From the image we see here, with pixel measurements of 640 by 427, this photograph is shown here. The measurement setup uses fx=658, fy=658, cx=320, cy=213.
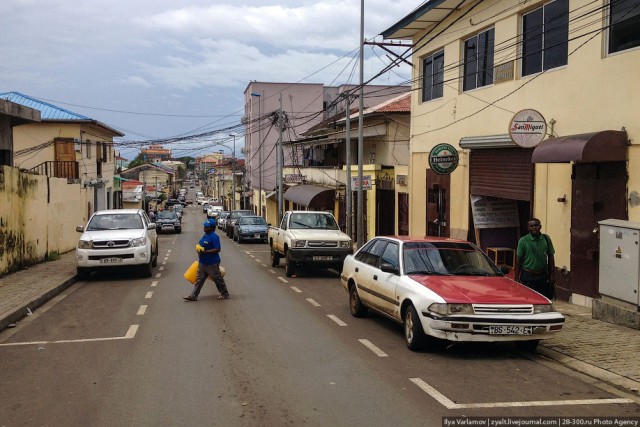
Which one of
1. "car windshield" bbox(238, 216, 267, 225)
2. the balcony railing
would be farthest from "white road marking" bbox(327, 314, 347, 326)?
the balcony railing

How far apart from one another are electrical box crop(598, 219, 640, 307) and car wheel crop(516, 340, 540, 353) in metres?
2.24

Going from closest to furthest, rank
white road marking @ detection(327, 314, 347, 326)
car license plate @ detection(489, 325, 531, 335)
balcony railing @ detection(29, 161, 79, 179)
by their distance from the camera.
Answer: car license plate @ detection(489, 325, 531, 335)
white road marking @ detection(327, 314, 347, 326)
balcony railing @ detection(29, 161, 79, 179)

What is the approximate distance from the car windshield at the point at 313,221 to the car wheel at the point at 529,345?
1123 cm

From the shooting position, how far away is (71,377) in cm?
766

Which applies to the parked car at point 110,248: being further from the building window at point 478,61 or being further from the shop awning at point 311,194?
the shop awning at point 311,194

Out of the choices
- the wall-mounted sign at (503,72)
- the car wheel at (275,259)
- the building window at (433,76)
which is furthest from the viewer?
the car wheel at (275,259)

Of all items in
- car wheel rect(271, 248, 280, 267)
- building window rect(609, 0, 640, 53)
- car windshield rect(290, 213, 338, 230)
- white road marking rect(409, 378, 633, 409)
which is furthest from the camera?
car wheel rect(271, 248, 280, 267)

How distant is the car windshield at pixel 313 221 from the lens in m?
20.1

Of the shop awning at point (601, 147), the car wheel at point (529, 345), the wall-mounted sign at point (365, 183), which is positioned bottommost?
the car wheel at point (529, 345)

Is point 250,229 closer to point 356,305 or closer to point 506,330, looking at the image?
point 356,305

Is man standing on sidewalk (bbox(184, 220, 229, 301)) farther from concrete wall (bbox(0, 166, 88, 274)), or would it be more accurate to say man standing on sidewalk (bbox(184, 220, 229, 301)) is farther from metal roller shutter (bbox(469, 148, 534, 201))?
metal roller shutter (bbox(469, 148, 534, 201))

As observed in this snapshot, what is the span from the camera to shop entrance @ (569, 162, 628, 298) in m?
11.9

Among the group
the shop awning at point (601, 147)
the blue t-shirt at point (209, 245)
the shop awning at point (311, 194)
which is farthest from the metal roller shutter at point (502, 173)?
the shop awning at point (311, 194)

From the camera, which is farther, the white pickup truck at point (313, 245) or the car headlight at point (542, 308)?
the white pickup truck at point (313, 245)
